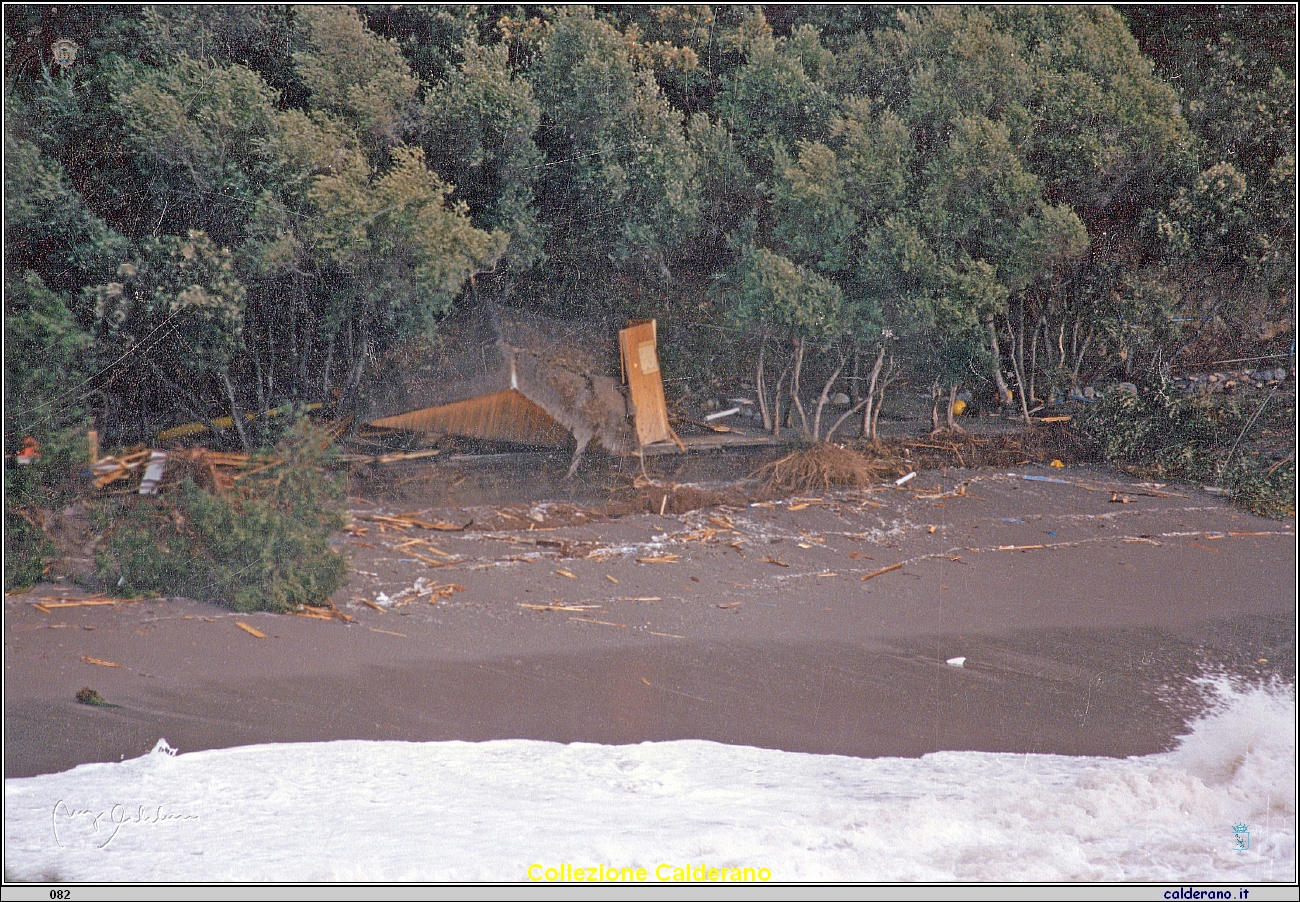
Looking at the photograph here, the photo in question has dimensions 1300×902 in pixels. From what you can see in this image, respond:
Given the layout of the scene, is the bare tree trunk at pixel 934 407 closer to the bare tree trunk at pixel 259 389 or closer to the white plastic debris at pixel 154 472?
the bare tree trunk at pixel 259 389

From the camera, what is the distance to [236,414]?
2.50m

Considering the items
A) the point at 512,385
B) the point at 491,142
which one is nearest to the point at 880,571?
the point at 512,385

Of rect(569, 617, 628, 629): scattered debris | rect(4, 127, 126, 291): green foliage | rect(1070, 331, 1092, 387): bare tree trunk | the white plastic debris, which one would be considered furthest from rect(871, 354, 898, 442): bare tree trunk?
rect(4, 127, 126, 291): green foliage

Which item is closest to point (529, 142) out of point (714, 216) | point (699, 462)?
point (714, 216)

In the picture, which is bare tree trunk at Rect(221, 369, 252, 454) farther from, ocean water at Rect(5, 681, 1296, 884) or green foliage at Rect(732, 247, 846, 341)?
green foliage at Rect(732, 247, 846, 341)

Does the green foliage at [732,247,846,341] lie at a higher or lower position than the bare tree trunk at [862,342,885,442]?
higher

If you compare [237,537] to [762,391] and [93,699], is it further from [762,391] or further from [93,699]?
[762,391]

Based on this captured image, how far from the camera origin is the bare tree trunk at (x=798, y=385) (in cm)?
270

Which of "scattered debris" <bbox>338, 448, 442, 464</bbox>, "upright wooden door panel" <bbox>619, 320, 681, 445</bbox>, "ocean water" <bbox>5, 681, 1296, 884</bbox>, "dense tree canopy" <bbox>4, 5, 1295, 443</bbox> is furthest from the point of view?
"upright wooden door panel" <bbox>619, 320, 681, 445</bbox>

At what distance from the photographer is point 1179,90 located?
273 centimetres

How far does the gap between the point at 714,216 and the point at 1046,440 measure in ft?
4.19

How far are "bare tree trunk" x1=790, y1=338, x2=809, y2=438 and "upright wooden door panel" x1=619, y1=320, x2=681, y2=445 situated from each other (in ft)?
1.26

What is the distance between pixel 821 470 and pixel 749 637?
22.1 inches

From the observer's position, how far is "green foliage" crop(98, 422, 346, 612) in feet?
8.14
